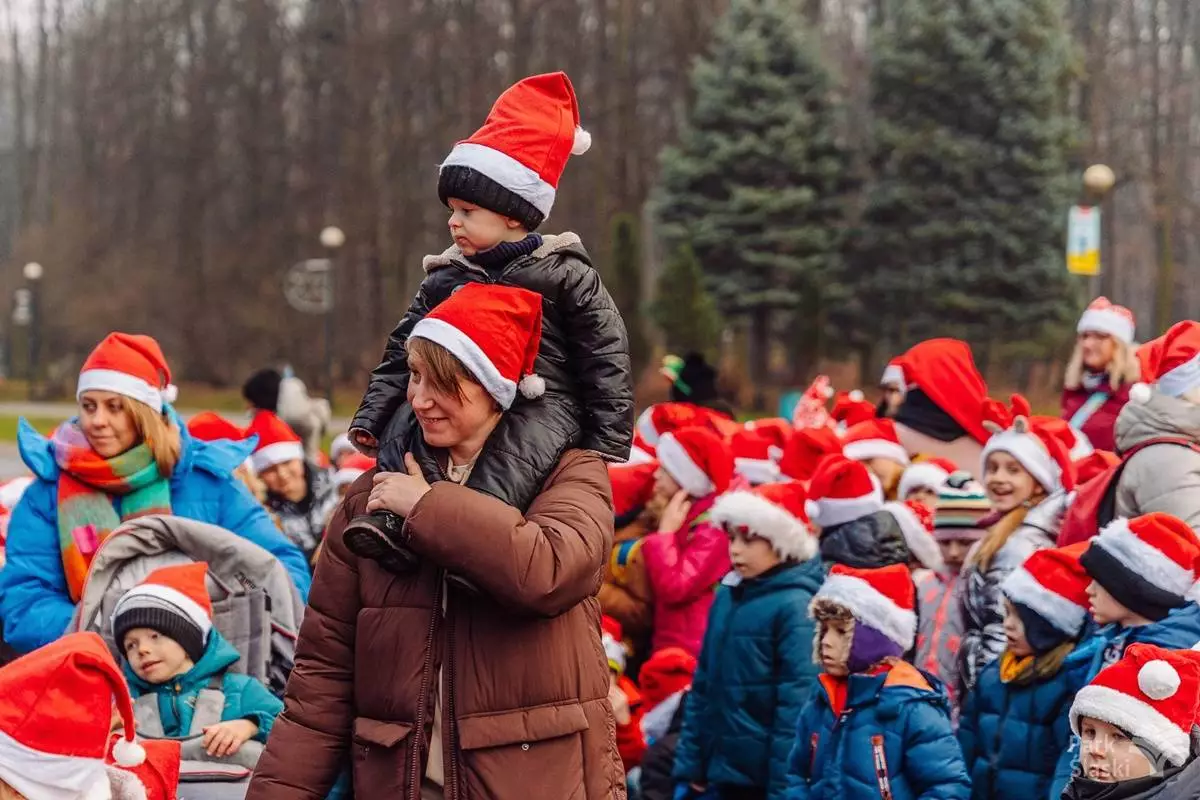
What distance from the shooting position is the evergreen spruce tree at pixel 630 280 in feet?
117

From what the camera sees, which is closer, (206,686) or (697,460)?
(206,686)

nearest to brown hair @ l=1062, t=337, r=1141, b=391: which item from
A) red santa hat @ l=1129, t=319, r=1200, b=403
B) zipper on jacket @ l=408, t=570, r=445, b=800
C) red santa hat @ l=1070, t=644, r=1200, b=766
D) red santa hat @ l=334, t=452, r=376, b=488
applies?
red santa hat @ l=1129, t=319, r=1200, b=403

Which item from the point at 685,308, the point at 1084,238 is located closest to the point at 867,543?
the point at 1084,238

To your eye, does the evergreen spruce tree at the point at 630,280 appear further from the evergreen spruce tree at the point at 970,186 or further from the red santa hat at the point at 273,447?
the red santa hat at the point at 273,447

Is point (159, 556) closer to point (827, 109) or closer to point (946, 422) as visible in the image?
point (946, 422)

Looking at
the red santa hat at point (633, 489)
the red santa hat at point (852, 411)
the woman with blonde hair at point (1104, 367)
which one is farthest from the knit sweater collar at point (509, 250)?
the red santa hat at point (852, 411)

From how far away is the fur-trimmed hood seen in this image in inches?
143

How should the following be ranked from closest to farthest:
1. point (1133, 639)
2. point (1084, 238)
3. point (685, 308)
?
point (1133, 639)
point (1084, 238)
point (685, 308)

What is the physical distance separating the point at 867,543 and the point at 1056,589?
1.46 metres

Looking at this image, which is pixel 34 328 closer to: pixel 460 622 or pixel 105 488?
pixel 105 488

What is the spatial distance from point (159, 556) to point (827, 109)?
32.8 m

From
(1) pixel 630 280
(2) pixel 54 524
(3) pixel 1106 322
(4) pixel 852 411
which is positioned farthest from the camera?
(1) pixel 630 280

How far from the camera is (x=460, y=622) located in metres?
3.37

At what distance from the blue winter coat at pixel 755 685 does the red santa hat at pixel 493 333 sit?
9.56 feet
